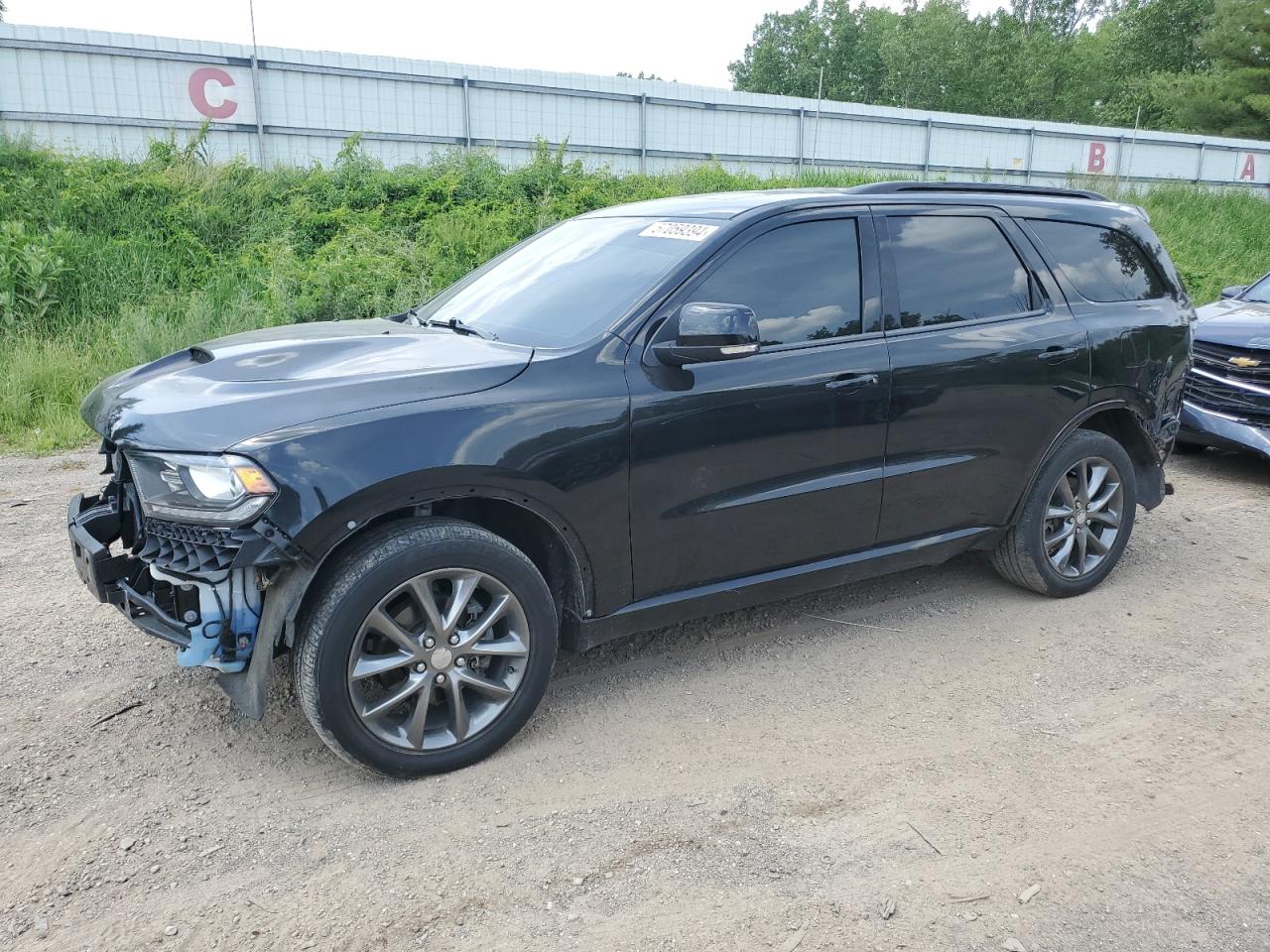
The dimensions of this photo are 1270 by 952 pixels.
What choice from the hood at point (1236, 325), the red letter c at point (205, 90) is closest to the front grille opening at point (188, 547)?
the hood at point (1236, 325)

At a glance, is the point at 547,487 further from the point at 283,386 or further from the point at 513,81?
the point at 513,81

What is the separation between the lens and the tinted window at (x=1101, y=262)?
186 inches

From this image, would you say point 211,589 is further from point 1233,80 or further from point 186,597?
point 1233,80

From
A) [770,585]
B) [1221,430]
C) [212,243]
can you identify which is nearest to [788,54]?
[212,243]

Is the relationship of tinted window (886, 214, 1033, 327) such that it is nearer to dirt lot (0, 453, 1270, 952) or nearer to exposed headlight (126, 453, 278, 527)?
dirt lot (0, 453, 1270, 952)

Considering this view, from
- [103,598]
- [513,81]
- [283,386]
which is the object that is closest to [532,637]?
[283,386]

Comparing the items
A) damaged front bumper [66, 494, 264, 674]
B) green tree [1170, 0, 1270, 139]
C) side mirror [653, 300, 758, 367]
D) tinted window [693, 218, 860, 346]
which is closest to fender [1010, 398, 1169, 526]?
tinted window [693, 218, 860, 346]

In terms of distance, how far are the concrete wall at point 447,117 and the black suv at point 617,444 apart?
36.4 ft

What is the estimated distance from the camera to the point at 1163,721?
3709mm

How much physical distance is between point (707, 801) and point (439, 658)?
3.16 ft

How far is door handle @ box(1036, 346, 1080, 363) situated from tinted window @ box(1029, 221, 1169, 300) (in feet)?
1.21

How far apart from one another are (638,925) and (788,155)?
1747cm

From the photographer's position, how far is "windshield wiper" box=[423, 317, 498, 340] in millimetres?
3880

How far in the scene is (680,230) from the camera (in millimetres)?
3934
